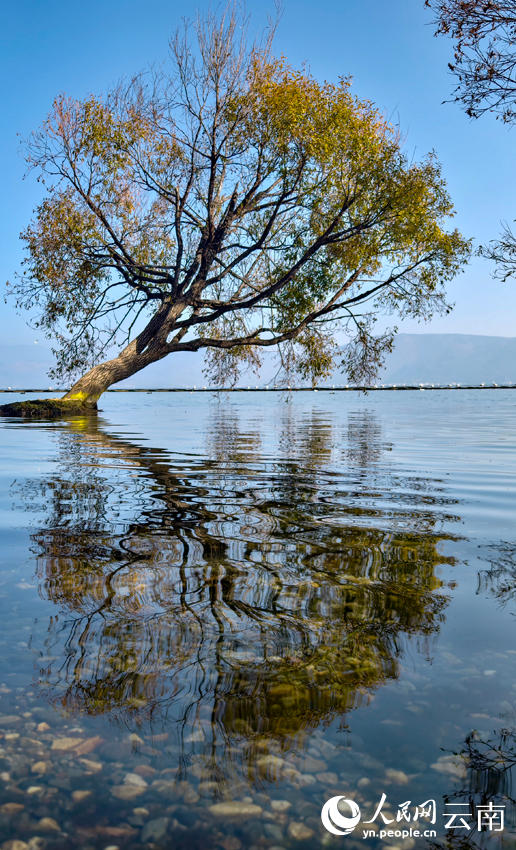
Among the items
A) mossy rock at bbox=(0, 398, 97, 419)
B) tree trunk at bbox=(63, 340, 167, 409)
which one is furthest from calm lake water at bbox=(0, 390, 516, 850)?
tree trunk at bbox=(63, 340, 167, 409)

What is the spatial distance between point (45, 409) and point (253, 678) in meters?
28.4

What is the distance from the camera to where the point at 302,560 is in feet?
15.7

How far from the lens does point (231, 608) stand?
12.0ft

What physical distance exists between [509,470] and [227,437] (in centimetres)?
870

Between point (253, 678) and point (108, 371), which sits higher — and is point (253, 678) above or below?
below

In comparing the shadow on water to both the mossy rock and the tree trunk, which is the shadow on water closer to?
the mossy rock

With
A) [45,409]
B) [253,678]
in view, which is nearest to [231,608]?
[253,678]

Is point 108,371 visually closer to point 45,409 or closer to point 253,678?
point 45,409

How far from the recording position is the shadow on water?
256 centimetres

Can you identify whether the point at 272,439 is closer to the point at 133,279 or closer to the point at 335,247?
the point at 335,247

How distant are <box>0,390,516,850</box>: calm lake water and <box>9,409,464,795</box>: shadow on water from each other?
0.05 feet

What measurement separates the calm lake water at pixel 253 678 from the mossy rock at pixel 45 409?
2406 cm

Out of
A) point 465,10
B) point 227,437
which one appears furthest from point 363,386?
point 465,10

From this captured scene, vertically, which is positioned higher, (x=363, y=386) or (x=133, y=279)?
(x=133, y=279)
